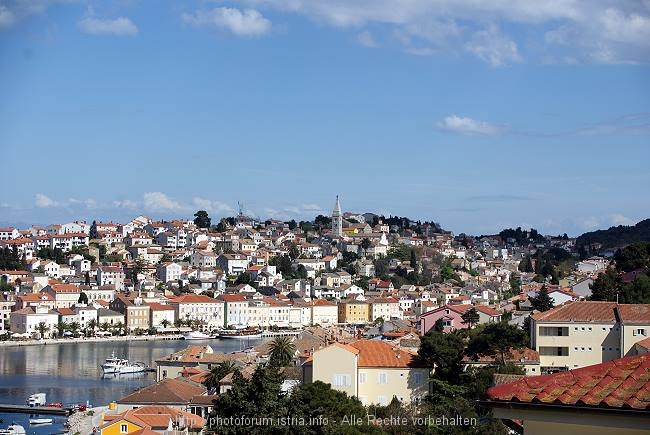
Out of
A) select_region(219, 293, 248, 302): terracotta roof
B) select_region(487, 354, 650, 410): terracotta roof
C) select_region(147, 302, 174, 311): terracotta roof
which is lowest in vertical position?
select_region(147, 302, 174, 311): terracotta roof

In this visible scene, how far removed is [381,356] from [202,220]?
2147 inches

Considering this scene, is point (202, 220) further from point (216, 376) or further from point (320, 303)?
point (216, 376)

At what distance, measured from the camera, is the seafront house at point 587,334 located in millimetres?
13461

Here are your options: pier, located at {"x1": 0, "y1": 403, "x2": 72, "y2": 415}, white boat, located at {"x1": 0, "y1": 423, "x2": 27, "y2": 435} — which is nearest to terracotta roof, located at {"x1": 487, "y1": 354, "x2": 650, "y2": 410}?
white boat, located at {"x1": 0, "y1": 423, "x2": 27, "y2": 435}

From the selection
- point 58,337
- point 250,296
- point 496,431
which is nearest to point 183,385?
point 496,431

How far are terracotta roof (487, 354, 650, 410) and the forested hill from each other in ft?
241

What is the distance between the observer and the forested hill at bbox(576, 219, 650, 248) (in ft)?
247

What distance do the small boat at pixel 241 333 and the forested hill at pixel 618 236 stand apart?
37.9 m

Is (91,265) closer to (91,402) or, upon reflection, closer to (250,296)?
(250,296)

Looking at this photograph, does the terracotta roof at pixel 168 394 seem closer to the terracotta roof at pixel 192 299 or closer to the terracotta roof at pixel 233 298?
the terracotta roof at pixel 192 299

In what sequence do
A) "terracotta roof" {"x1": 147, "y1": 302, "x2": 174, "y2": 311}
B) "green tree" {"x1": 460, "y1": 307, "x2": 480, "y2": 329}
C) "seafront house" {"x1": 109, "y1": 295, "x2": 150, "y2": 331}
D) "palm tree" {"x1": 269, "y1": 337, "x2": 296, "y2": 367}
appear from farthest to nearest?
1. "terracotta roof" {"x1": 147, "y1": 302, "x2": 174, "y2": 311}
2. "seafront house" {"x1": 109, "y1": 295, "x2": 150, "y2": 331}
3. "green tree" {"x1": 460, "y1": 307, "x2": 480, "y2": 329}
4. "palm tree" {"x1": 269, "y1": 337, "x2": 296, "y2": 367}

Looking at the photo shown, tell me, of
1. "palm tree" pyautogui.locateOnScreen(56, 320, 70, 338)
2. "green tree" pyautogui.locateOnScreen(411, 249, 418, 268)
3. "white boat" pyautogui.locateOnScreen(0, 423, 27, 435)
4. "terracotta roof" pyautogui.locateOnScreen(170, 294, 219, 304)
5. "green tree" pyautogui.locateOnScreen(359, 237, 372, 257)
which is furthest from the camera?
"green tree" pyautogui.locateOnScreen(359, 237, 372, 257)

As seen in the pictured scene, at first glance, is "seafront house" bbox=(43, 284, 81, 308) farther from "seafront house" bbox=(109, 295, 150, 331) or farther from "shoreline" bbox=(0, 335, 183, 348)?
"shoreline" bbox=(0, 335, 183, 348)

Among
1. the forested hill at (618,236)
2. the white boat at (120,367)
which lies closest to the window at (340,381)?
the white boat at (120,367)
